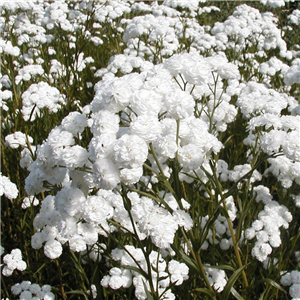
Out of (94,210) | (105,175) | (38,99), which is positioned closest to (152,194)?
(94,210)

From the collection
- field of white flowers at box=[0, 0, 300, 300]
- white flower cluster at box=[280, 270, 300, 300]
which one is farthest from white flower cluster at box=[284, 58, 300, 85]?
white flower cluster at box=[280, 270, 300, 300]

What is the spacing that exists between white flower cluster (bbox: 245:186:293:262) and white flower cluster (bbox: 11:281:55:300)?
116 centimetres

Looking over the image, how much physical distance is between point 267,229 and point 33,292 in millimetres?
1369

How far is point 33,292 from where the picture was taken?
2125 mm

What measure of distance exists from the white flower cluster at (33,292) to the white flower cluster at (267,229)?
1.16 m

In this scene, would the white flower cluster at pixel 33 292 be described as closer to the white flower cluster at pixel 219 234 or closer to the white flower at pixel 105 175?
the white flower cluster at pixel 219 234

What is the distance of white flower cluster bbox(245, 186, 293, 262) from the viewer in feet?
7.04

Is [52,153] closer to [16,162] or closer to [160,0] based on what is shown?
[16,162]

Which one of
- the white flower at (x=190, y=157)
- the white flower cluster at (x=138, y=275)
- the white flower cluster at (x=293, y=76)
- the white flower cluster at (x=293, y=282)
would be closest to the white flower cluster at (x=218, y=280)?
the white flower cluster at (x=138, y=275)

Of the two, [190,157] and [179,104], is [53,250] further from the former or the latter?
[179,104]

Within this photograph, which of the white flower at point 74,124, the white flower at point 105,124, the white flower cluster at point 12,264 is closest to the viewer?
the white flower at point 105,124

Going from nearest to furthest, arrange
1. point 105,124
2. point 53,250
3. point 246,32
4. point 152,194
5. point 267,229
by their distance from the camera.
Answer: point 105,124 → point 152,194 → point 53,250 → point 267,229 → point 246,32

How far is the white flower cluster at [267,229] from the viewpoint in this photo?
214cm

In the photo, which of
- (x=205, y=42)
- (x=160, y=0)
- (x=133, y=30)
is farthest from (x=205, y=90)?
(x=160, y=0)
